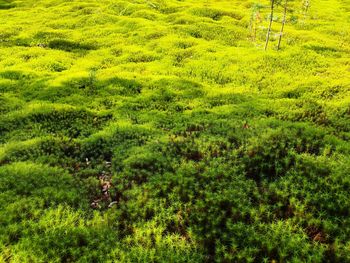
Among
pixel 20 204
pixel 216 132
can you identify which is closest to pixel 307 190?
pixel 216 132

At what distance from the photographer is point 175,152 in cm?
1532

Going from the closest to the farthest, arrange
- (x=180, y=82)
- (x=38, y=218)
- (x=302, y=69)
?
(x=38, y=218), (x=180, y=82), (x=302, y=69)

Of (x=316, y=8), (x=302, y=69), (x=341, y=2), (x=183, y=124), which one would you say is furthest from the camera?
(x=341, y=2)

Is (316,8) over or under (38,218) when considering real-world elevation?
over

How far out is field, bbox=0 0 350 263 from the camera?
10875mm

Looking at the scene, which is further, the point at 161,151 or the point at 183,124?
the point at 183,124

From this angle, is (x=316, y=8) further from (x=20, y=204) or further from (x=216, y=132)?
(x=20, y=204)

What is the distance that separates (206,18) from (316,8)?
63.4 feet

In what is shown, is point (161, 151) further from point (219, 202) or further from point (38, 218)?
point (38, 218)

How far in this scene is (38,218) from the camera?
458 inches

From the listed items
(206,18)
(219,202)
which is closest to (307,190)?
(219,202)

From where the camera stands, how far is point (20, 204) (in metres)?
12.1

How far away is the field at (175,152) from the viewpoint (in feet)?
35.7

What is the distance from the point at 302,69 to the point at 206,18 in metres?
18.4
